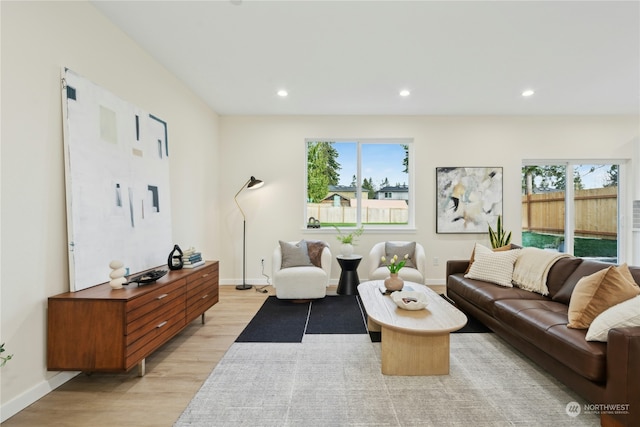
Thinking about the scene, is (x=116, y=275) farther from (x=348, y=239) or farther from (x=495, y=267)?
(x=495, y=267)

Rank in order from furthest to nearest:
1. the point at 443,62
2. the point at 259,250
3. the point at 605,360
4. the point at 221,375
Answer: the point at 259,250 < the point at 443,62 < the point at 221,375 < the point at 605,360

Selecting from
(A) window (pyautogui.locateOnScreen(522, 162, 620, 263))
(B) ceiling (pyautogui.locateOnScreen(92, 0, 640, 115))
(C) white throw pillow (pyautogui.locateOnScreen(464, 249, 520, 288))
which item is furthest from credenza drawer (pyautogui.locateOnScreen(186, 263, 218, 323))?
(A) window (pyautogui.locateOnScreen(522, 162, 620, 263))

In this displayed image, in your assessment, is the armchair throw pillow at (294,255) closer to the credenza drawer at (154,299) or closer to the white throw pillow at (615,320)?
the credenza drawer at (154,299)

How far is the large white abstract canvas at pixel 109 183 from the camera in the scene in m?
2.07

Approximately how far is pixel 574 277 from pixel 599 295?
74cm

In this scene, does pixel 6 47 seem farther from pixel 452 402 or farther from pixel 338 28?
pixel 452 402

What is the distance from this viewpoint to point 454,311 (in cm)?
234

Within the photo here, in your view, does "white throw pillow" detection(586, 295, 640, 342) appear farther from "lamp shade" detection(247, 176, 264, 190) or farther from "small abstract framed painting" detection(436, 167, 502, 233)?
"lamp shade" detection(247, 176, 264, 190)

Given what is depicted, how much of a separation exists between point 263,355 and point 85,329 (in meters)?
1.28

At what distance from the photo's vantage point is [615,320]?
5.47ft

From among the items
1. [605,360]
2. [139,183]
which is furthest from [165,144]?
[605,360]

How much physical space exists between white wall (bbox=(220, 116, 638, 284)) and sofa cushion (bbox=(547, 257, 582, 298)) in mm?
2097

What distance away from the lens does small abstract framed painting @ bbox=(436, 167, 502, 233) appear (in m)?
4.89

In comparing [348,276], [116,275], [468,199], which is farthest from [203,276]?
[468,199]
